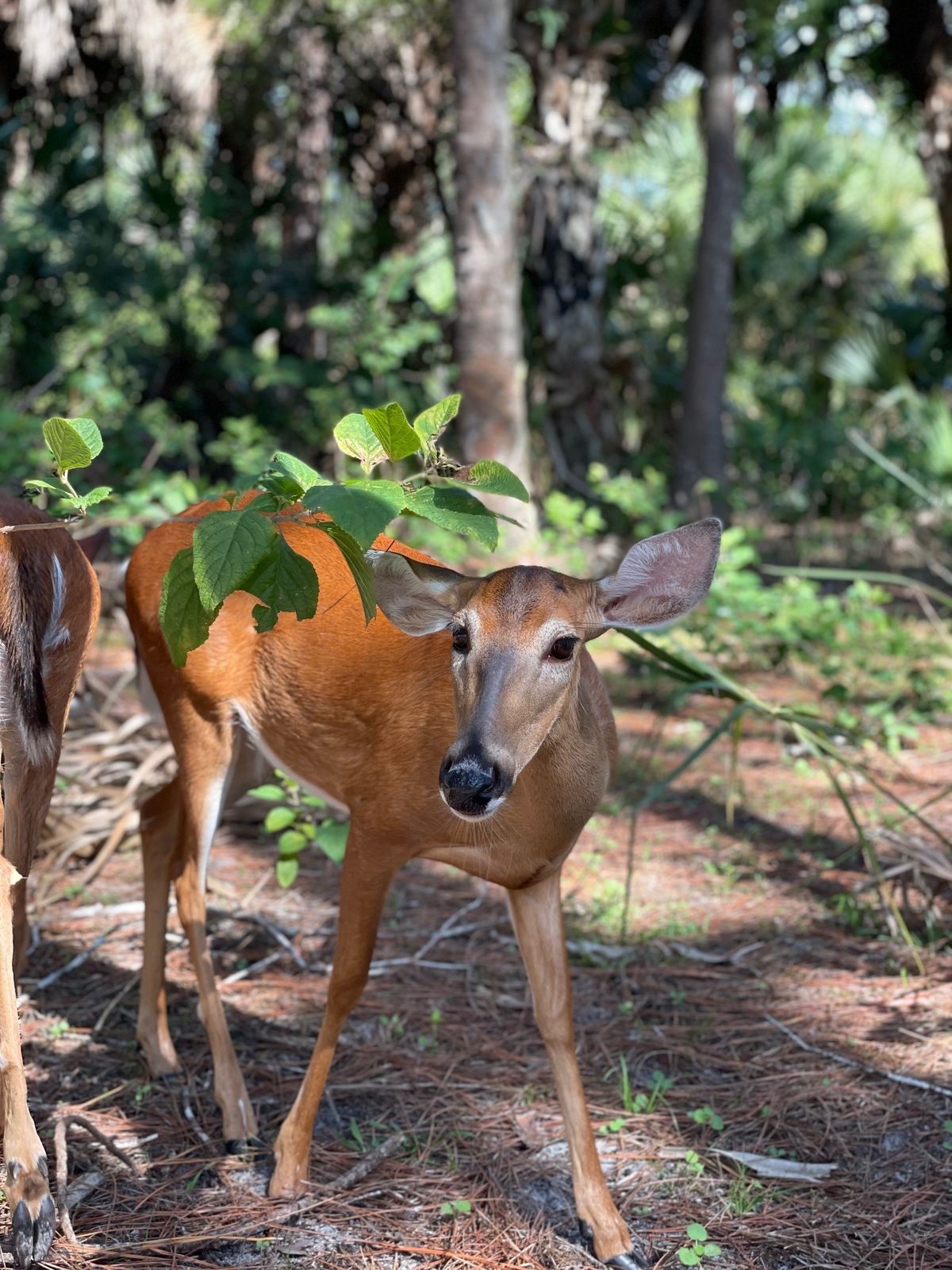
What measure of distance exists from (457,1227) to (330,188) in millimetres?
18078

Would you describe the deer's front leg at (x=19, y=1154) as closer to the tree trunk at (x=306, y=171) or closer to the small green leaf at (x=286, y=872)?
the small green leaf at (x=286, y=872)

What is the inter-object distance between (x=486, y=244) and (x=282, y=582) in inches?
279

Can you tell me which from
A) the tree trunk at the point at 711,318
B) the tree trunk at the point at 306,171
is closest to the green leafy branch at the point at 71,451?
the tree trunk at the point at 711,318

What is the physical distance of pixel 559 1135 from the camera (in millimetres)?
3414

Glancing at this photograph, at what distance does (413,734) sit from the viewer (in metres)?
3.15

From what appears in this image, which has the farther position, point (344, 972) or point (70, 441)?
point (344, 972)

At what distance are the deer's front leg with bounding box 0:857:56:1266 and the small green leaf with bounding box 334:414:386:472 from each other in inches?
49.7

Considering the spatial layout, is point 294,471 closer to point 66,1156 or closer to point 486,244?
point 66,1156

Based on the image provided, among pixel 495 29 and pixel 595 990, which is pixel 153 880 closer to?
pixel 595 990

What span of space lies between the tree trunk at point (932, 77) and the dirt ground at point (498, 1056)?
10.5 m

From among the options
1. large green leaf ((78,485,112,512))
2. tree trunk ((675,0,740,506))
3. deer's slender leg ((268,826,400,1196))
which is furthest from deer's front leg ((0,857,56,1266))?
tree trunk ((675,0,740,506))

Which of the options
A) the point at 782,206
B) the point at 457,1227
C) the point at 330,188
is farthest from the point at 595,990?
the point at 782,206

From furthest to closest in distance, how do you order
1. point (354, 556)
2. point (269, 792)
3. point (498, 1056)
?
point (269, 792), point (498, 1056), point (354, 556)

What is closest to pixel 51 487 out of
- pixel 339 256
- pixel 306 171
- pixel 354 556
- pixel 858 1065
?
pixel 354 556
